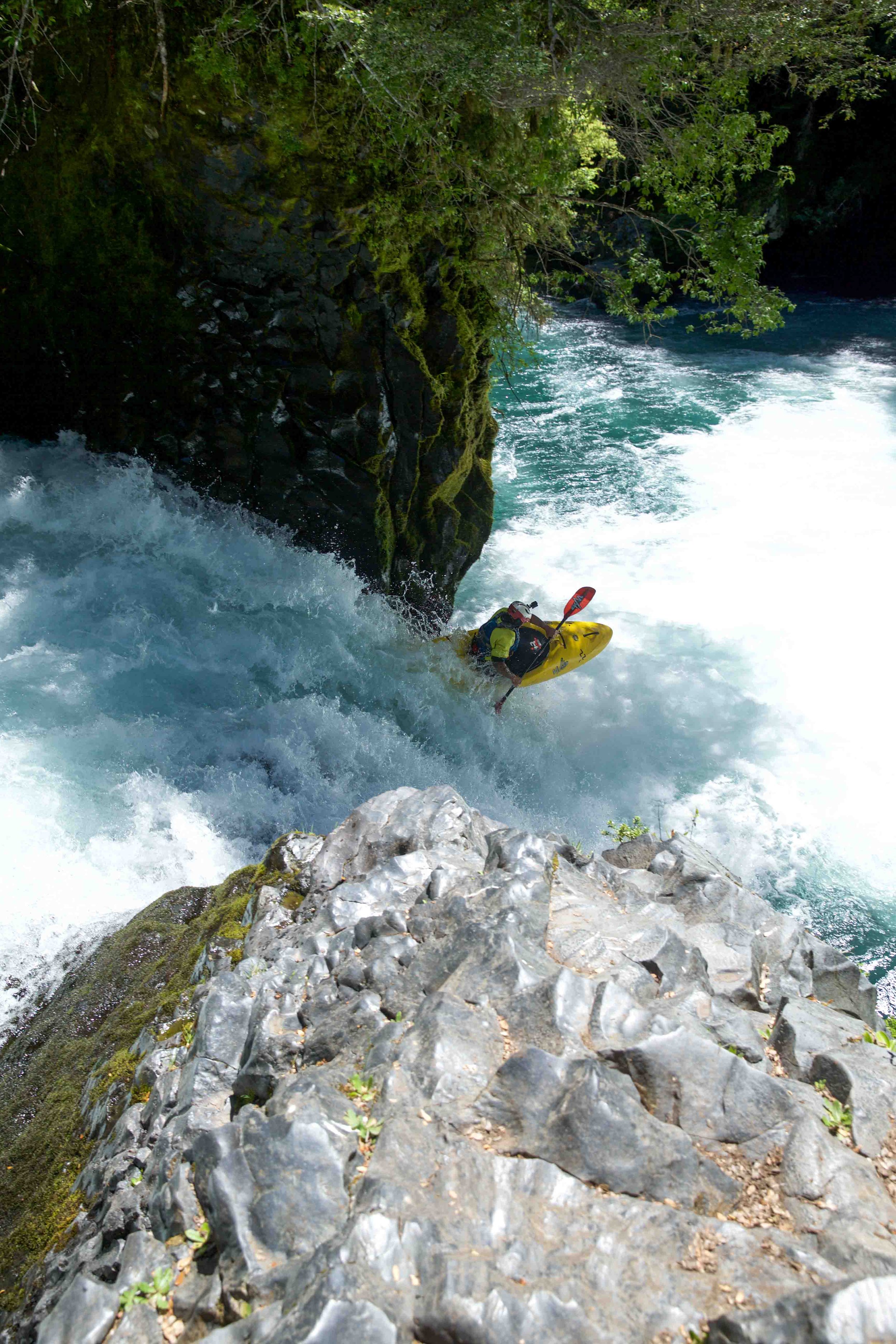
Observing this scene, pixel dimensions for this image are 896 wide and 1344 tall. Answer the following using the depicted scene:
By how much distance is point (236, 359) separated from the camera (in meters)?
7.60

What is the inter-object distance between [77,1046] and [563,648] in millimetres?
6155

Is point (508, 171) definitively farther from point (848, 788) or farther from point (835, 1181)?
point (835, 1181)

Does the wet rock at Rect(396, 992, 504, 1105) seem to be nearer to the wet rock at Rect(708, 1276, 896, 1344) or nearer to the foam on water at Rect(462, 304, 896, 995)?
the wet rock at Rect(708, 1276, 896, 1344)

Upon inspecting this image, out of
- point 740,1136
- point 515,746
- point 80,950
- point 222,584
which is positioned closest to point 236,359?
point 222,584

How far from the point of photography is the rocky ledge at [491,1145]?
2016 millimetres

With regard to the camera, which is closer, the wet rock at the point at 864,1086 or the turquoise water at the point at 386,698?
the wet rock at the point at 864,1086

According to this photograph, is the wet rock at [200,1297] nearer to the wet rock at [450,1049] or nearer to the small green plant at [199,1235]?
the small green plant at [199,1235]

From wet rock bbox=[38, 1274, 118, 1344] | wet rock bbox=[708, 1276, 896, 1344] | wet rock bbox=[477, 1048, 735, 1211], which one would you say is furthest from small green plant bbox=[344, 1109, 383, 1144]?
wet rock bbox=[708, 1276, 896, 1344]

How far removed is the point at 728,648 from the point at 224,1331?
30.5ft

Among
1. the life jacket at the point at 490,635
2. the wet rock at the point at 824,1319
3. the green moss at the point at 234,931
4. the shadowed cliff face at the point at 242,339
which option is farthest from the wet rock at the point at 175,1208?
the shadowed cliff face at the point at 242,339

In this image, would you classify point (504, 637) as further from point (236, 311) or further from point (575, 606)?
point (236, 311)

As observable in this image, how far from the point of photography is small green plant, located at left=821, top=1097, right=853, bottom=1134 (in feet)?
8.64

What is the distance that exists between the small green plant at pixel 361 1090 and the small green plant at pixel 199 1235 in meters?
0.55

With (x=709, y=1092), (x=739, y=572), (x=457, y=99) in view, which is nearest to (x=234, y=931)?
(x=709, y=1092)
